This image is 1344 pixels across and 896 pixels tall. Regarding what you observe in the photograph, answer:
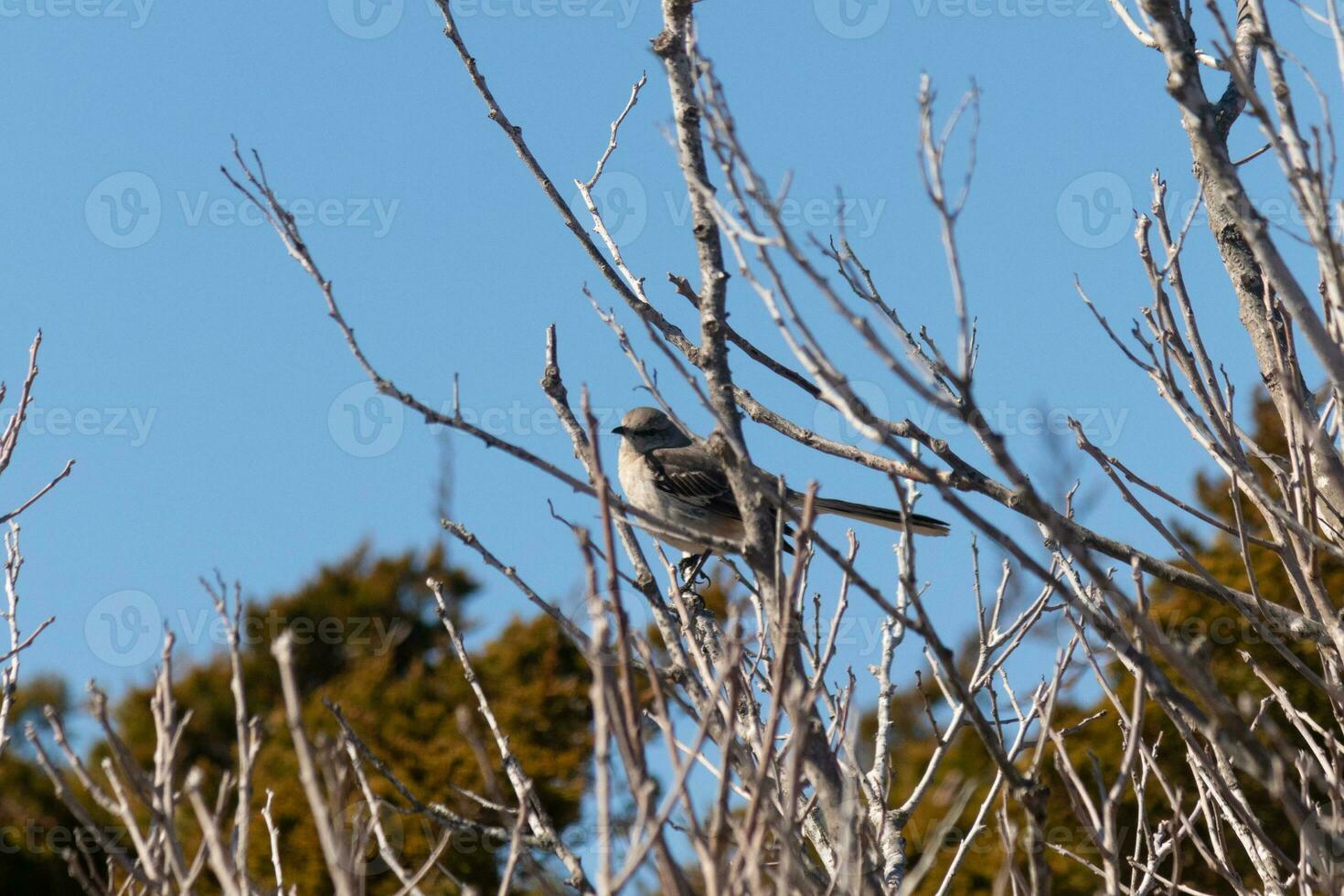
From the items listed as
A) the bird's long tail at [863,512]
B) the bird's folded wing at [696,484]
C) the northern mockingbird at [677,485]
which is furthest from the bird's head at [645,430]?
the bird's long tail at [863,512]

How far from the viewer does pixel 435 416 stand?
2.80m

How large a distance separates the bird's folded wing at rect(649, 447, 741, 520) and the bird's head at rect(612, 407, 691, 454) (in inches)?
12.0

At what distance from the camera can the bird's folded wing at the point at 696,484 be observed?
7328mm

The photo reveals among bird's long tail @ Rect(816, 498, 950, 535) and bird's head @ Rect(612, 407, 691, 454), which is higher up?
bird's head @ Rect(612, 407, 691, 454)

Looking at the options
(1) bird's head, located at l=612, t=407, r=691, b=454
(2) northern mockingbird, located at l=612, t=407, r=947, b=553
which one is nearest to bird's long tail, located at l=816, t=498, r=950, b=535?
(2) northern mockingbird, located at l=612, t=407, r=947, b=553

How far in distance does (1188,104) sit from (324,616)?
45.5ft

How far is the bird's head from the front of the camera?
782 centimetres

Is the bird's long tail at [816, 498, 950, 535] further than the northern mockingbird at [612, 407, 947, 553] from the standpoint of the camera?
No

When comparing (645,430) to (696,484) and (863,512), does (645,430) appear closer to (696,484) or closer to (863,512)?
(696,484)

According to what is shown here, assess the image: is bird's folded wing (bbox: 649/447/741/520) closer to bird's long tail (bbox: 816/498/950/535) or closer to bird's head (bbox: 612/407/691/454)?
bird's head (bbox: 612/407/691/454)

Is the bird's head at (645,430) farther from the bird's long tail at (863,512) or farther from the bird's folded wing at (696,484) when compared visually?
the bird's long tail at (863,512)

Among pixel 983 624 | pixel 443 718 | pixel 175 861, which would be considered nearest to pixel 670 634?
pixel 175 861

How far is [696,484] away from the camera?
290 inches

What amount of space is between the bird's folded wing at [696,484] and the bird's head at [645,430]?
1.00ft
